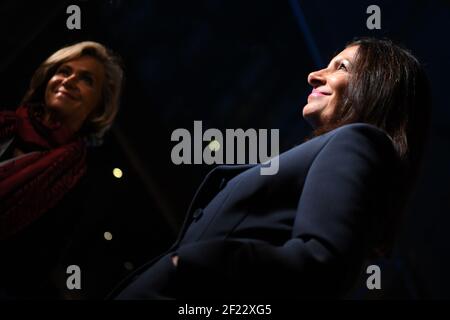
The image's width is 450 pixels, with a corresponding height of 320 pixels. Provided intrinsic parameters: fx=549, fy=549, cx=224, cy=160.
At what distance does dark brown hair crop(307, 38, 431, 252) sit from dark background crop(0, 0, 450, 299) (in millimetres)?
711

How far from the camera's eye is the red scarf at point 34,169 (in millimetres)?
1542

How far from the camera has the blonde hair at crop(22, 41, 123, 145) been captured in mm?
1704

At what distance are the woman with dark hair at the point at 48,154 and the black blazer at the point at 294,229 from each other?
85 centimetres

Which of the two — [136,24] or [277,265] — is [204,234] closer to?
[277,265]

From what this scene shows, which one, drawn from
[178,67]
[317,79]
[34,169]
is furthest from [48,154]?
[317,79]

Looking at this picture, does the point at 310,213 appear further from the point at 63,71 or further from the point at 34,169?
the point at 63,71

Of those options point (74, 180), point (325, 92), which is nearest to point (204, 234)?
point (325, 92)

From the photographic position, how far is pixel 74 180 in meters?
1.72

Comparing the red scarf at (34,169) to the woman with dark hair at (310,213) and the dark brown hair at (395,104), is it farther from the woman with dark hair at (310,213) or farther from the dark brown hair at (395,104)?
the dark brown hair at (395,104)

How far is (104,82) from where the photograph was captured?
1.77 metres

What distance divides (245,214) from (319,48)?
1198mm

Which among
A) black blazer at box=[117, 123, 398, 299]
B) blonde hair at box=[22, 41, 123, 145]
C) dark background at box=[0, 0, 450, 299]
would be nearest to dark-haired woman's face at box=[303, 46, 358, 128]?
black blazer at box=[117, 123, 398, 299]

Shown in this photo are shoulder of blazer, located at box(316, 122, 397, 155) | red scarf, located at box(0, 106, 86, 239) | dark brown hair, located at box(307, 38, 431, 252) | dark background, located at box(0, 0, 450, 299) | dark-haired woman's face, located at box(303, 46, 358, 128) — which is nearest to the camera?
shoulder of blazer, located at box(316, 122, 397, 155)

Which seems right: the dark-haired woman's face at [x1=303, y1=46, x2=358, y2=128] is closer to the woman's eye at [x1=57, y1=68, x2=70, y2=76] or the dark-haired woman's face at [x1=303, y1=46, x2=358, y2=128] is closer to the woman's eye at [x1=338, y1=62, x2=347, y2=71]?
the woman's eye at [x1=338, y1=62, x2=347, y2=71]
